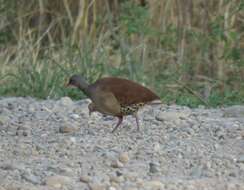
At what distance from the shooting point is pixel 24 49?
39.5 ft

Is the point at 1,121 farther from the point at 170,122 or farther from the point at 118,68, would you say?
the point at 118,68

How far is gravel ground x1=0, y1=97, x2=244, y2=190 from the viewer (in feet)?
20.8

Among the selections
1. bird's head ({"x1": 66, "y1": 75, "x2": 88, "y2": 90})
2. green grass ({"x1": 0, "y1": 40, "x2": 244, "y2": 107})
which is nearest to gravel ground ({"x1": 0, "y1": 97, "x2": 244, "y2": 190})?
bird's head ({"x1": 66, "y1": 75, "x2": 88, "y2": 90})

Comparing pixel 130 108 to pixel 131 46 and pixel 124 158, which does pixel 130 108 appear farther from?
pixel 131 46

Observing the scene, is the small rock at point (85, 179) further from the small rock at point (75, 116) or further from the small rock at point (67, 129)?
the small rock at point (75, 116)

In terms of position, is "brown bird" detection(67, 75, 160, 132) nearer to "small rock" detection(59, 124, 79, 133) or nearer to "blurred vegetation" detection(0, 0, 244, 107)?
"small rock" detection(59, 124, 79, 133)

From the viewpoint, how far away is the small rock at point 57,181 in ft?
20.4

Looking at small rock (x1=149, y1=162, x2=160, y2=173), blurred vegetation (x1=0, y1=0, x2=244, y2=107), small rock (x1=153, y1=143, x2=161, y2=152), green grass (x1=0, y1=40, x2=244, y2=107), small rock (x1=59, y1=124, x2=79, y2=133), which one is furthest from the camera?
blurred vegetation (x1=0, y1=0, x2=244, y2=107)

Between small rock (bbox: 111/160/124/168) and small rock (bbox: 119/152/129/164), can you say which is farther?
small rock (bbox: 119/152/129/164)

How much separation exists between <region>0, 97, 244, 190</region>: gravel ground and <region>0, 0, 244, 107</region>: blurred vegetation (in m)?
1.41

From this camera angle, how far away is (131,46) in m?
12.3

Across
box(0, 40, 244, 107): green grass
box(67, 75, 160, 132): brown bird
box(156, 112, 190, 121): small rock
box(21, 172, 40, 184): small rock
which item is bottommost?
box(0, 40, 244, 107): green grass

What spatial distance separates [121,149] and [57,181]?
1086mm

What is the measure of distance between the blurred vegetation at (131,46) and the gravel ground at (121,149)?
4.62ft
